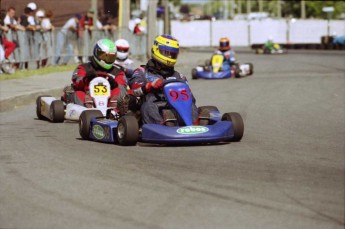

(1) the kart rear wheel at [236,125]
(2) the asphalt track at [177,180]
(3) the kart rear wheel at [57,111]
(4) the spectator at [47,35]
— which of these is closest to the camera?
(2) the asphalt track at [177,180]

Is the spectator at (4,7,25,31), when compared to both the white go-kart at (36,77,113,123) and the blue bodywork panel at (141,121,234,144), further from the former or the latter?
the blue bodywork panel at (141,121,234,144)

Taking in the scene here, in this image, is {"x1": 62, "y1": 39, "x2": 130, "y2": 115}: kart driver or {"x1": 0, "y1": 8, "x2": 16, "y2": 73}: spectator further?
{"x1": 0, "y1": 8, "x2": 16, "y2": 73}: spectator

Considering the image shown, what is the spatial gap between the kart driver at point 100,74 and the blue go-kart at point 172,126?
200 centimetres

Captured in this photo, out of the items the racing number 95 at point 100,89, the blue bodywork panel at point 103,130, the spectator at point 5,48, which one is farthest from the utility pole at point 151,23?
the blue bodywork panel at point 103,130

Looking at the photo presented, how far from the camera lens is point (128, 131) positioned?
9.56 metres

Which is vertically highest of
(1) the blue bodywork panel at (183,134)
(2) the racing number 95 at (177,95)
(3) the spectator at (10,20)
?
(3) the spectator at (10,20)

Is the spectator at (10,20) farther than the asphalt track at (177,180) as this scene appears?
Yes

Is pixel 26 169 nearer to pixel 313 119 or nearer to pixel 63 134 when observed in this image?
pixel 63 134

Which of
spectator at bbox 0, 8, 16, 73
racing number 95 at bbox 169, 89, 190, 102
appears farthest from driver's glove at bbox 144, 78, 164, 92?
spectator at bbox 0, 8, 16, 73

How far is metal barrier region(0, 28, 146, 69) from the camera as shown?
2170cm

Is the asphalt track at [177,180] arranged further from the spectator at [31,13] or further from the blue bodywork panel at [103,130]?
the spectator at [31,13]

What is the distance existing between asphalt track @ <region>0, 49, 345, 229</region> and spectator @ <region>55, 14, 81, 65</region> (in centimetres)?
1212

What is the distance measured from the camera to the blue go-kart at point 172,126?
9.51 meters

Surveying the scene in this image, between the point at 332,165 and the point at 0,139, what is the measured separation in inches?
167
